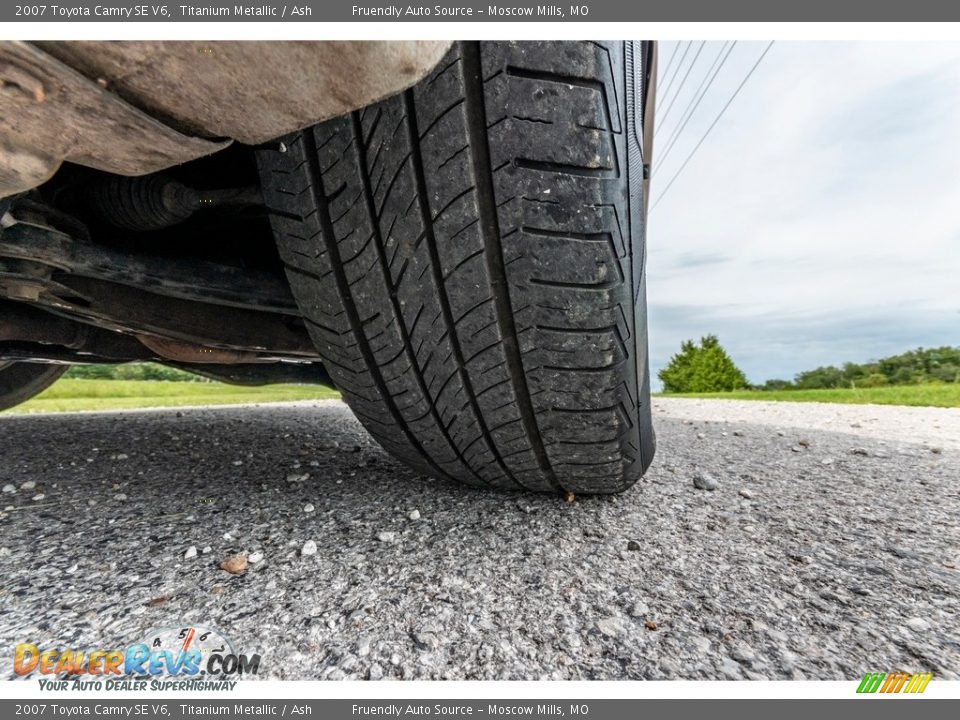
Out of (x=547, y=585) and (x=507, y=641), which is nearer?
(x=507, y=641)

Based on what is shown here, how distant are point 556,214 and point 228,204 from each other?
1.84ft

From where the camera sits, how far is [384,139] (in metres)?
0.63

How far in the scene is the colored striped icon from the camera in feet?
1.77

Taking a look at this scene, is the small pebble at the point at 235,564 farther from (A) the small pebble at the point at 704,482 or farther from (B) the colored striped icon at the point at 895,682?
(A) the small pebble at the point at 704,482

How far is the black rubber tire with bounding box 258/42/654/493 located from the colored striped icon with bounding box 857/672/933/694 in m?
0.43

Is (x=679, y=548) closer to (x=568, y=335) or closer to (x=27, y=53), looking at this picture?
(x=568, y=335)

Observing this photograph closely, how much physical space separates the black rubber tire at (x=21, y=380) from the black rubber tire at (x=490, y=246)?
7.89 feet

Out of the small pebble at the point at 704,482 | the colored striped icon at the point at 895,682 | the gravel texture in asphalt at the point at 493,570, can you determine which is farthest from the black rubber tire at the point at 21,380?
the colored striped icon at the point at 895,682

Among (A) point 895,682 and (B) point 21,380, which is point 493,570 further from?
(B) point 21,380

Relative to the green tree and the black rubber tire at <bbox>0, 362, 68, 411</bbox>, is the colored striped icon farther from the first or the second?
the green tree

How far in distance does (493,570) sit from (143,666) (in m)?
0.47

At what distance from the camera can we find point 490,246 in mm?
667

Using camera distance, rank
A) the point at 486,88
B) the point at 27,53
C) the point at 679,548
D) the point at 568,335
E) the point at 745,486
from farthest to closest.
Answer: the point at 745,486
the point at 679,548
the point at 568,335
the point at 486,88
the point at 27,53

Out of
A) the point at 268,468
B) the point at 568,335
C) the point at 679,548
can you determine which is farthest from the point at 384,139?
the point at 268,468
